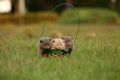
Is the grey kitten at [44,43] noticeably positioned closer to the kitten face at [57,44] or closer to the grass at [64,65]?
the kitten face at [57,44]

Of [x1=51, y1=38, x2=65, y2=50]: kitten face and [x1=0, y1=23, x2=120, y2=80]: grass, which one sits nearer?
[x1=0, y1=23, x2=120, y2=80]: grass

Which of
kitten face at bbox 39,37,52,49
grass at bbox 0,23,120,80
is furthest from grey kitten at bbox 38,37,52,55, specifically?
grass at bbox 0,23,120,80

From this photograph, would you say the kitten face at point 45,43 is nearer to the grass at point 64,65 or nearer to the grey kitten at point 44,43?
the grey kitten at point 44,43

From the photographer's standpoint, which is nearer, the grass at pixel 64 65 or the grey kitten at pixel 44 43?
the grass at pixel 64 65

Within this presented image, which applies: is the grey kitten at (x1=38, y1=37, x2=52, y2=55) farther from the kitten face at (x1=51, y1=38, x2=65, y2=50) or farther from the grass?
the grass

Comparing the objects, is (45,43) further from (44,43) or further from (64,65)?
(64,65)

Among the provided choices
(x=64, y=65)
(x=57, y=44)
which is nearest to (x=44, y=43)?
(x=57, y=44)

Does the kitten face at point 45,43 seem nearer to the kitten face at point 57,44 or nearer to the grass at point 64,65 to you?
the kitten face at point 57,44

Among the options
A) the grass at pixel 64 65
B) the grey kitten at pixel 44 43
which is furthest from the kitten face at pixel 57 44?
the grass at pixel 64 65

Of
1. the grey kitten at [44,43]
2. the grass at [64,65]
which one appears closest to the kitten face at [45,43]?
the grey kitten at [44,43]

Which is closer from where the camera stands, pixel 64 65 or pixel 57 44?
pixel 64 65

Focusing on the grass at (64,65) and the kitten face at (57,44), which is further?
the kitten face at (57,44)

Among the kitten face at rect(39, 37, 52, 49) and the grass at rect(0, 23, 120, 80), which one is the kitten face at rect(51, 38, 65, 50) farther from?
the grass at rect(0, 23, 120, 80)

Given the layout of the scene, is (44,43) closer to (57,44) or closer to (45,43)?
(45,43)
